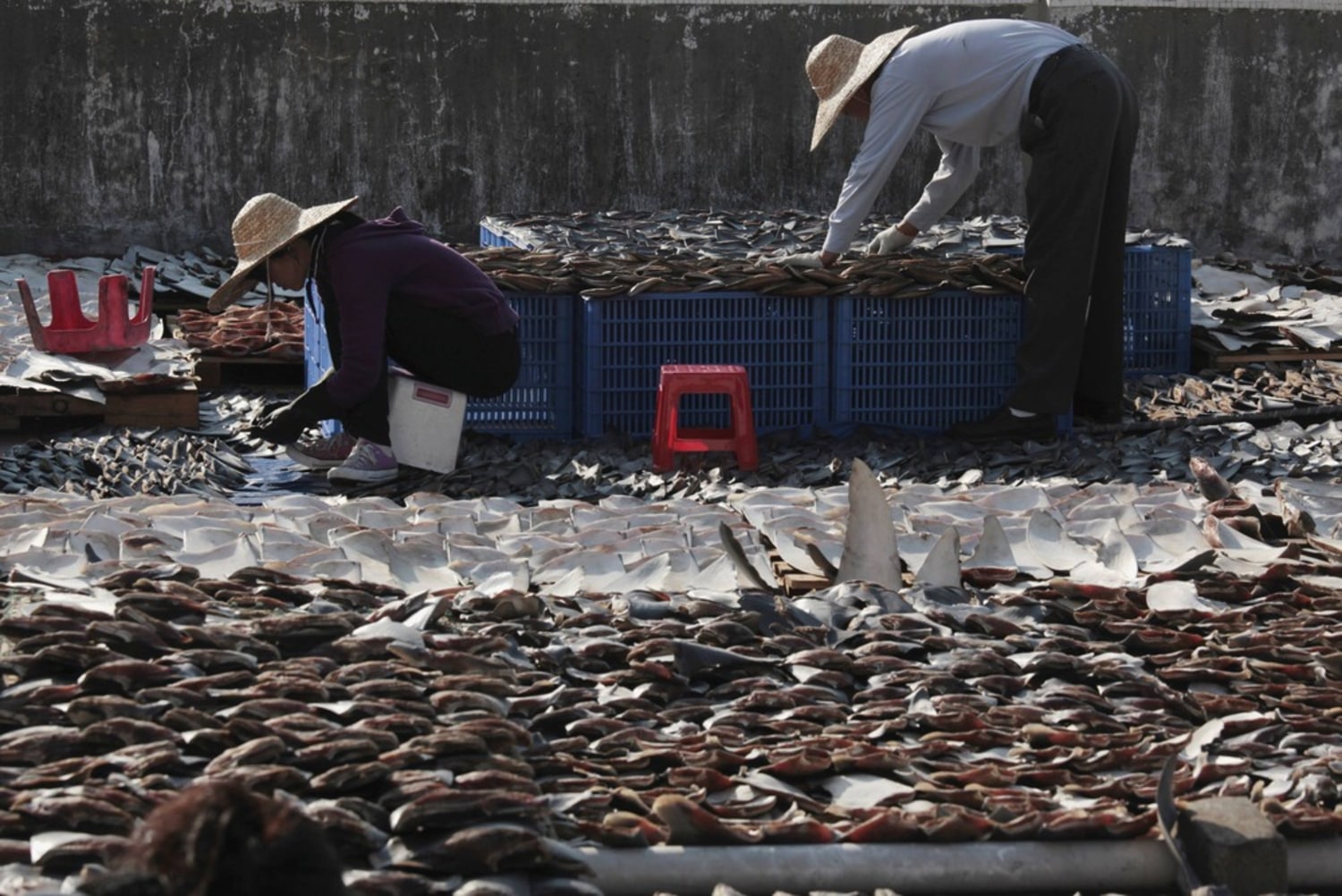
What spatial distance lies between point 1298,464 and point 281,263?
3474 millimetres

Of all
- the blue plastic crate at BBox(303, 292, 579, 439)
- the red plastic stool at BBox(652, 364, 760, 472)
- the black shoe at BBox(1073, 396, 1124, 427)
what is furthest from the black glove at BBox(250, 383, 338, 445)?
the black shoe at BBox(1073, 396, 1124, 427)

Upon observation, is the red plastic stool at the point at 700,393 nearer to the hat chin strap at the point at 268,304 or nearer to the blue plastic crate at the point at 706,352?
the blue plastic crate at the point at 706,352

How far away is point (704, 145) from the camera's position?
1062 centimetres

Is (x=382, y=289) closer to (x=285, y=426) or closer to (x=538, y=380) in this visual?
(x=285, y=426)

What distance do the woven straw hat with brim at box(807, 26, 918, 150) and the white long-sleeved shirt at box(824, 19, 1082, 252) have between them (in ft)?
0.22

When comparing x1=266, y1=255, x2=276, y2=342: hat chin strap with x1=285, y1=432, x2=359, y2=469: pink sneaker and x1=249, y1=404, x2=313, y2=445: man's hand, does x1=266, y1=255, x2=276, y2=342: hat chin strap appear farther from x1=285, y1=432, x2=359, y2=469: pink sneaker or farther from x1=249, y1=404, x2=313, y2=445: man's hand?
x1=285, y1=432, x2=359, y2=469: pink sneaker

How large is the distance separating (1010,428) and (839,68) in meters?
1.47

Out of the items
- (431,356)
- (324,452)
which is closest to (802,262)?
(431,356)

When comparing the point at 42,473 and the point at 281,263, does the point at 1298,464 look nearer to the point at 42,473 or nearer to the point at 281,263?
the point at 281,263

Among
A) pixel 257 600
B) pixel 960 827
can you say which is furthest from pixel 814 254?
pixel 960 827

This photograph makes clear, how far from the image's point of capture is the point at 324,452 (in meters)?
6.36

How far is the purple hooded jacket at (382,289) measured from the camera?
5961mm

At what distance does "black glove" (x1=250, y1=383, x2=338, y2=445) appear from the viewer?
19.9 feet

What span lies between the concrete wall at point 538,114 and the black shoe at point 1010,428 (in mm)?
4277
